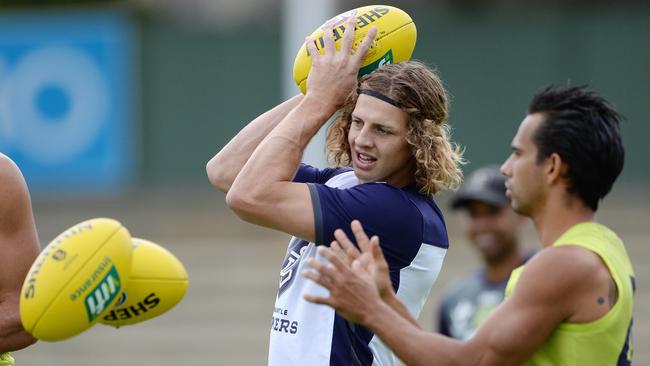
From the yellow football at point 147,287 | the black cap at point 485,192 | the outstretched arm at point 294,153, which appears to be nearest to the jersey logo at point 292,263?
the outstretched arm at point 294,153

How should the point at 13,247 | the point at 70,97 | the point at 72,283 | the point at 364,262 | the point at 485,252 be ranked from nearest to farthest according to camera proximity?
the point at 364,262 → the point at 72,283 → the point at 13,247 → the point at 485,252 → the point at 70,97

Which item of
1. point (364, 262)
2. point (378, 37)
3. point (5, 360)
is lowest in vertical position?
point (5, 360)

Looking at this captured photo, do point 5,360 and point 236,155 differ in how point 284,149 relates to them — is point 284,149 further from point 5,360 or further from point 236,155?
point 5,360

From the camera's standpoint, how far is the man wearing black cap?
282 inches

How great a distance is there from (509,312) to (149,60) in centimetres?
928

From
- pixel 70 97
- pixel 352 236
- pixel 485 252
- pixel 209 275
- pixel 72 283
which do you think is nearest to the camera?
pixel 72 283

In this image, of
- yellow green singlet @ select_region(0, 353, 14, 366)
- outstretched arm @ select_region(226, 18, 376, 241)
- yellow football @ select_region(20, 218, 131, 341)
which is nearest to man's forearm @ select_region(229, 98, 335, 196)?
outstretched arm @ select_region(226, 18, 376, 241)

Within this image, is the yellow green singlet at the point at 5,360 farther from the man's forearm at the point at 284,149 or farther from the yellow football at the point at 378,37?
the yellow football at the point at 378,37

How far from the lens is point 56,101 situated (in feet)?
38.1

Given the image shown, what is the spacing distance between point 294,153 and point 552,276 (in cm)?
103

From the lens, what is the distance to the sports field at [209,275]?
11.3 meters

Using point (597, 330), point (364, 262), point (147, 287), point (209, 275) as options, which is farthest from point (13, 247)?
point (209, 275)

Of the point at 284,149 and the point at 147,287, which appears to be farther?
the point at 147,287

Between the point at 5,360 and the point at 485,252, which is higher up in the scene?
the point at 5,360
